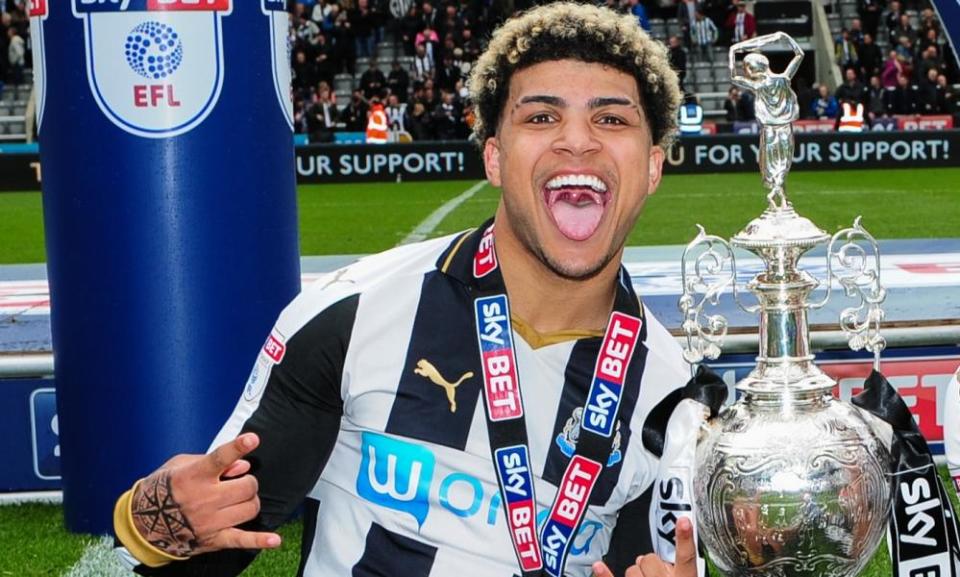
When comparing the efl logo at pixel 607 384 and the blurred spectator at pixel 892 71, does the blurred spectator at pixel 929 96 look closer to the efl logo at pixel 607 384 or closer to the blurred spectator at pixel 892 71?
the blurred spectator at pixel 892 71

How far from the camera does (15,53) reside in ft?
70.4

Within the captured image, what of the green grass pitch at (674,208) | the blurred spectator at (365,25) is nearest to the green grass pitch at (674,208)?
the green grass pitch at (674,208)

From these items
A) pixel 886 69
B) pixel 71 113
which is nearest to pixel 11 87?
pixel 886 69

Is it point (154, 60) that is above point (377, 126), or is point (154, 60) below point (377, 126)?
above

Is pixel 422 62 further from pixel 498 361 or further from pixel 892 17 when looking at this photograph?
pixel 498 361

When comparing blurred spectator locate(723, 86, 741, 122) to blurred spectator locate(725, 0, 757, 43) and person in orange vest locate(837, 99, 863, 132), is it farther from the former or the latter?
blurred spectator locate(725, 0, 757, 43)

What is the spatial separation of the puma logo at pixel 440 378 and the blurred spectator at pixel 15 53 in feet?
67.3

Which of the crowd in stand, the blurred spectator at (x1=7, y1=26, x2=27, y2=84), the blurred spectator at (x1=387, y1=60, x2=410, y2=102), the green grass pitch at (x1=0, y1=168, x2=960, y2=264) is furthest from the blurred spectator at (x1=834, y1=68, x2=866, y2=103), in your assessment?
the blurred spectator at (x1=7, y1=26, x2=27, y2=84)

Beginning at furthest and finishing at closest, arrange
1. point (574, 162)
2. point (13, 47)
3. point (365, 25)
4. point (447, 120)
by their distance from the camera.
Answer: point (365, 25)
point (13, 47)
point (447, 120)
point (574, 162)

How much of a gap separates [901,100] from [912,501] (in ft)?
61.9

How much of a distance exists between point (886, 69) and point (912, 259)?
1435cm

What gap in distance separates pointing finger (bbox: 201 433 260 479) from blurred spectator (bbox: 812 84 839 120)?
18.8m

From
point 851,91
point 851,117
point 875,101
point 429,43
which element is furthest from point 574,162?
point 429,43

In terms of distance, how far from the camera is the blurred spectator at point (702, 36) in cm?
2250
